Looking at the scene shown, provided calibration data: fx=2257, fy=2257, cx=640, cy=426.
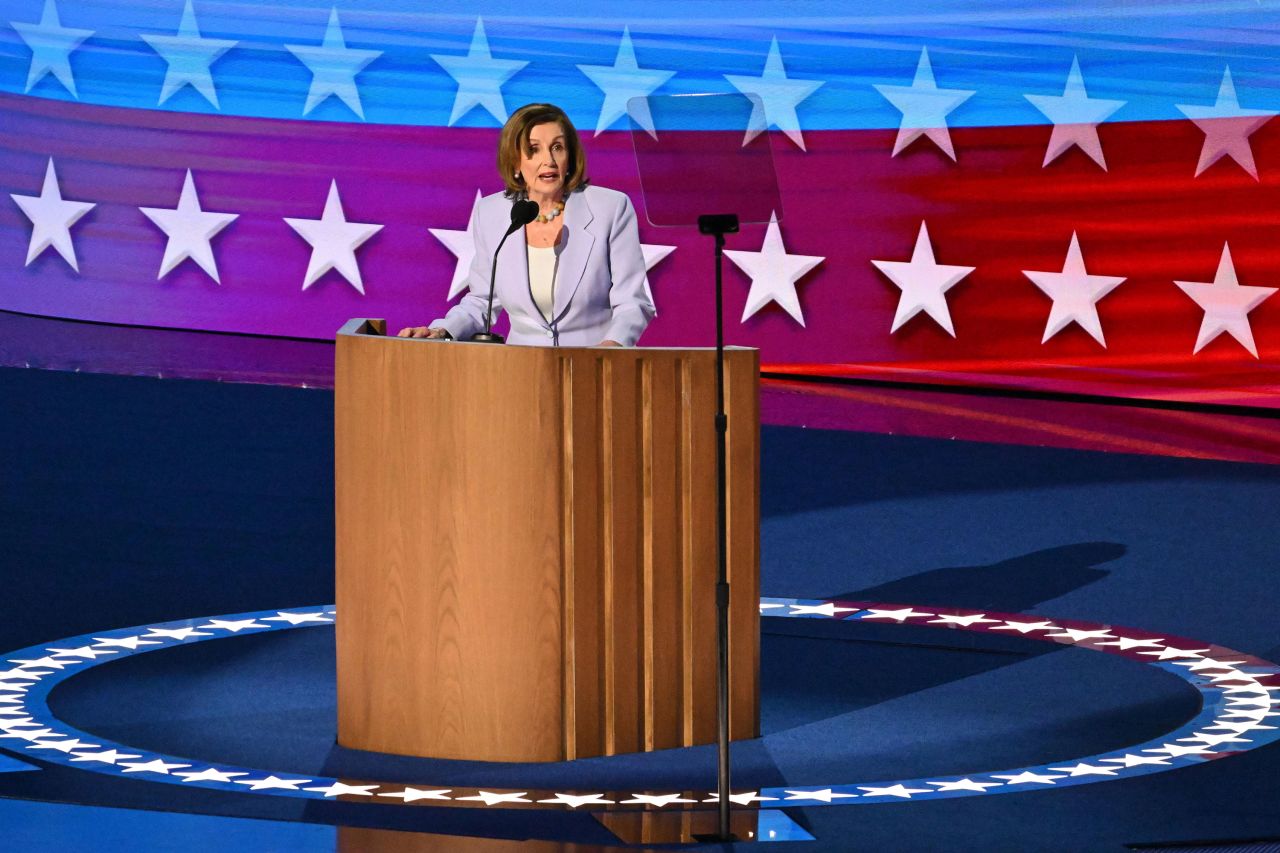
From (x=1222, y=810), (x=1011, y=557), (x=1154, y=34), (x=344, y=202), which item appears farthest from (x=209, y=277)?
(x=1222, y=810)

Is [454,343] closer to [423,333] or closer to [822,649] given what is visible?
[423,333]

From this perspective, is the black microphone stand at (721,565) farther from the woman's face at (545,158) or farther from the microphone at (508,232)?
the woman's face at (545,158)

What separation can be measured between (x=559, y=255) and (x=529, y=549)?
2.67ft

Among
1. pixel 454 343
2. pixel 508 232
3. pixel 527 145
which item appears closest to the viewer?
pixel 508 232

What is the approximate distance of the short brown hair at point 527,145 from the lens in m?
4.93

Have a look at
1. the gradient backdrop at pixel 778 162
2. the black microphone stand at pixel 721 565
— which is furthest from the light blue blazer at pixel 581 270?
the gradient backdrop at pixel 778 162

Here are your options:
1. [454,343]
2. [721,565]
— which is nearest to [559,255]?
[454,343]

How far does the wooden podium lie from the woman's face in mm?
551

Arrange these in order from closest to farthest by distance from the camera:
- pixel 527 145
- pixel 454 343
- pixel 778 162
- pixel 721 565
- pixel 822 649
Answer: pixel 721 565, pixel 454 343, pixel 527 145, pixel 822 649, pixel 778 162

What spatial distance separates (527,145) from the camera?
4965mm

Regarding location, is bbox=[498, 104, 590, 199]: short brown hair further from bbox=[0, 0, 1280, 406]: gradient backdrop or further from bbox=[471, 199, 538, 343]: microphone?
bbox=[0, 0, 1280, 406]: gradient backdrop

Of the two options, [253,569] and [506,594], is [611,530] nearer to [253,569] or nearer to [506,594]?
[506,594]

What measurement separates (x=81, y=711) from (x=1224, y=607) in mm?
3226

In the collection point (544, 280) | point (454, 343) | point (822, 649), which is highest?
point (544, 280)
